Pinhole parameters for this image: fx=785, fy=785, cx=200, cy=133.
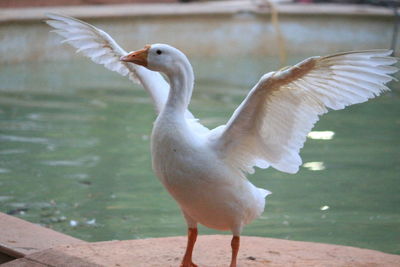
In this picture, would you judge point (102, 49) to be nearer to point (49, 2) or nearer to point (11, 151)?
point (11, 151)

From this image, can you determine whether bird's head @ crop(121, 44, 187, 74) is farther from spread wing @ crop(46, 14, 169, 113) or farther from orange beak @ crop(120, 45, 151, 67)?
spread wing @ crop(46, 14, 169, 113)

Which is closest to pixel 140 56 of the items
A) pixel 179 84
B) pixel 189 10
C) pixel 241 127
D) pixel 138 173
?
pixel 179 84

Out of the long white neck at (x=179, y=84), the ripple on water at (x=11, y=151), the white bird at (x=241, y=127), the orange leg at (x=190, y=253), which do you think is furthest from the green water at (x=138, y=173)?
the long white neck at (x=179, y=84)

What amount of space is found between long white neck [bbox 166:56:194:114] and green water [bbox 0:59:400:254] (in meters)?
2.13

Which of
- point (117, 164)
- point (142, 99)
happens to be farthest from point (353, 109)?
point (117, 164)

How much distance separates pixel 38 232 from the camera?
4.57m

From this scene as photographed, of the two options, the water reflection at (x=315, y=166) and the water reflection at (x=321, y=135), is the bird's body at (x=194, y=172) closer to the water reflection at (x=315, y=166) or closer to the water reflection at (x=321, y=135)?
the water reflection at (x=315, y=166)

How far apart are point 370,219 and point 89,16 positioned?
7170mm

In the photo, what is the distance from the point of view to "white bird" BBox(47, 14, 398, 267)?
3.64 metres

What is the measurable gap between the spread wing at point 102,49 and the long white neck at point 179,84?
53 centimetres

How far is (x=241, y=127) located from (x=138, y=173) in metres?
3.63

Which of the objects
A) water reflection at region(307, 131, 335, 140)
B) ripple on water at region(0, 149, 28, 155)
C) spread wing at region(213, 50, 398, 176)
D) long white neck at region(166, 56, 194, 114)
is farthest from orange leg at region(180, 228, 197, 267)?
water reflection at region(307, 131, 335, 140)

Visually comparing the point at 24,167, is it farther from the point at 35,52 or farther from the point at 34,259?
the point at 35,52

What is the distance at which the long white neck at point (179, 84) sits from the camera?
3762 mm
